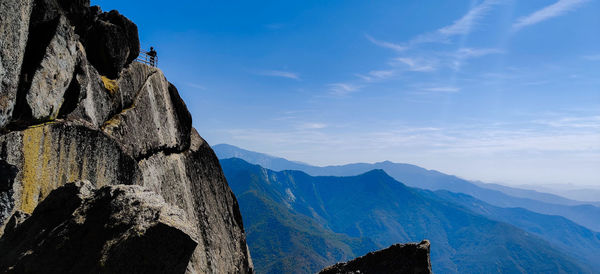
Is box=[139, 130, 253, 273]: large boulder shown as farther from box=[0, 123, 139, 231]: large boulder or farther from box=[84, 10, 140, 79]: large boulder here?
box=[84, 10, 140, 79]: large boulder

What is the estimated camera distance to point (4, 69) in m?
13.7

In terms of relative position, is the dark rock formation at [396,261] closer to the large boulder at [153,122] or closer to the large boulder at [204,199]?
the large boulder at [204,199]

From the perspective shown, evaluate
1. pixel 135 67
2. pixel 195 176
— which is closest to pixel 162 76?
pixel 135 67

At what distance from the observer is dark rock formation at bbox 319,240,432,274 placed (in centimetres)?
1191

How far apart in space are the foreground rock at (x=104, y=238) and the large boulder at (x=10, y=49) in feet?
18.6

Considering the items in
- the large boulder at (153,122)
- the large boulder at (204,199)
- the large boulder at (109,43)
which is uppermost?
the large boulder at (109,43)

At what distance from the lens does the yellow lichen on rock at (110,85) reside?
76.6ft

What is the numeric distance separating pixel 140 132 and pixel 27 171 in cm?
1096

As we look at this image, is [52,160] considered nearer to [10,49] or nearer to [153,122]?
[10,49]

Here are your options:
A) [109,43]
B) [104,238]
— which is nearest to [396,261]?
[104,238]

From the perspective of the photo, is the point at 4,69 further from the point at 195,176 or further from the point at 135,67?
the point at 195,176

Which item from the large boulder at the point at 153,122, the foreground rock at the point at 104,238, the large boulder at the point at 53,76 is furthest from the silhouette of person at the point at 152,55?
the foreground rock at the point at 104,238

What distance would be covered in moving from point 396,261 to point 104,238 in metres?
9.72

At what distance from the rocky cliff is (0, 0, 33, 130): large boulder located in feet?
0.14
